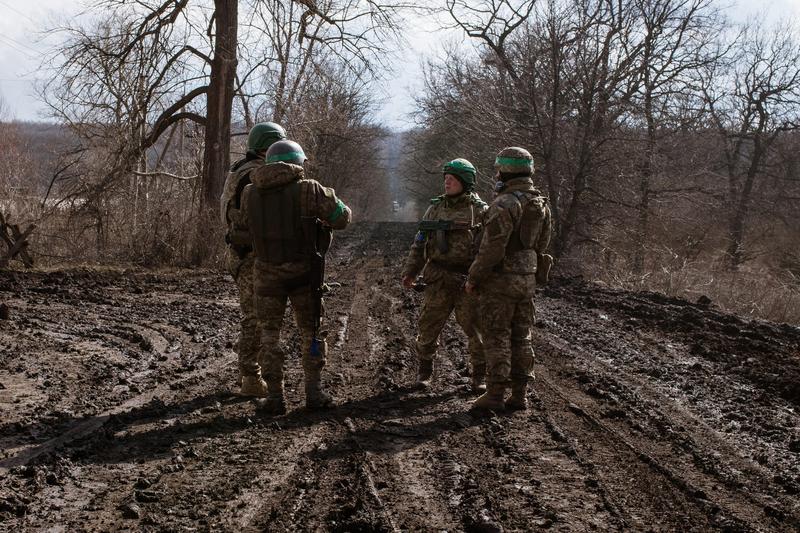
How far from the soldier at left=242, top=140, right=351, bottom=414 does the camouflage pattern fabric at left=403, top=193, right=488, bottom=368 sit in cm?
119

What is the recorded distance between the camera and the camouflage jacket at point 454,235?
257 inches

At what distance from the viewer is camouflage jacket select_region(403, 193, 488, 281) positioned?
21.4 ft

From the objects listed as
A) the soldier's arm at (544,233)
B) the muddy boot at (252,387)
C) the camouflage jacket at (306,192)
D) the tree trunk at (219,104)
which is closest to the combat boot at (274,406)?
the muddy boot at (252,387)

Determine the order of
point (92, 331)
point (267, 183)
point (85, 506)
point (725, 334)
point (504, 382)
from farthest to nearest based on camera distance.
→ 1. point (725, 334)
2. point (92, 331)
3. point (504, 382)
4. point (267, 183)
5. point (85, 506)

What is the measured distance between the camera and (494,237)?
18.9 ft

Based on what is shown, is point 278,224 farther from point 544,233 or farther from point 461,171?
point 544,233

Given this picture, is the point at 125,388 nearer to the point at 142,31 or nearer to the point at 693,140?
the point at 142,31

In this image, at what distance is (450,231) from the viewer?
656cm

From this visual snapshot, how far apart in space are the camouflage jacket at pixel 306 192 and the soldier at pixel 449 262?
3.90ft

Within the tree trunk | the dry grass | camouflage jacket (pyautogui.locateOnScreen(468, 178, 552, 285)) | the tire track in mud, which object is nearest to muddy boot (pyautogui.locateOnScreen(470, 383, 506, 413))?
the tire track in mud

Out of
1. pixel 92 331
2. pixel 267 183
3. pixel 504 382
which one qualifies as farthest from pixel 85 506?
pixel 92 331

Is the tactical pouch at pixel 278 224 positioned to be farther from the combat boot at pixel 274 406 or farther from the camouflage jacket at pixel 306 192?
the combat boot at pixel 274 406

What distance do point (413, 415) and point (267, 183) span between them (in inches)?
82.4

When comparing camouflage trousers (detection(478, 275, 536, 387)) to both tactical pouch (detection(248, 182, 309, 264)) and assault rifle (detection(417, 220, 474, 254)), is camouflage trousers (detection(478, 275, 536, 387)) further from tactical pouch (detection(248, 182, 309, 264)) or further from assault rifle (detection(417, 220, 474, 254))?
tactical pouch (detection(248, 182, 309, 264))
